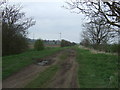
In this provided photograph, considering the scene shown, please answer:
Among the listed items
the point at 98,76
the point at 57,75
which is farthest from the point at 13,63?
the point at 98,76

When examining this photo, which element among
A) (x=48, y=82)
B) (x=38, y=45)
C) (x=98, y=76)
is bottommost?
(x=98, y=76)

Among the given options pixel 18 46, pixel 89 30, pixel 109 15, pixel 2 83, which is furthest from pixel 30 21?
pixel 2 83

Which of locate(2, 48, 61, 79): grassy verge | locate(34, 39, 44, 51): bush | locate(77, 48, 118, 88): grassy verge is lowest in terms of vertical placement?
locate(77, 48, 118, 88): grassy verge

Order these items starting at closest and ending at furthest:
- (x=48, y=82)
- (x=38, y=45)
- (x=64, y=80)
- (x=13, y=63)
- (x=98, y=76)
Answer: (x=48, y=82), (x=64, y=80), (x=98, y=76), (x=13, y=63), (x=38, y=45)

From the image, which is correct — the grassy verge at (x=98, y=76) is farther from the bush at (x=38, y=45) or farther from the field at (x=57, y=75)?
the bush at (x=38, y=45)

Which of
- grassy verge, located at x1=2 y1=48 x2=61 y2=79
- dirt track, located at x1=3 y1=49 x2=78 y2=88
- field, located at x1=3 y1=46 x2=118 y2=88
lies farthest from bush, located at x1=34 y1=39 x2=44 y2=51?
dirt track, located at x1=3 y1=49 x2=78 y2=88

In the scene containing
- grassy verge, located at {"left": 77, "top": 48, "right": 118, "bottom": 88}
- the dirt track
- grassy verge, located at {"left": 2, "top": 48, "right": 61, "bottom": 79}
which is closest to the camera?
the dirt track

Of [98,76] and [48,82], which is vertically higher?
[48,82]

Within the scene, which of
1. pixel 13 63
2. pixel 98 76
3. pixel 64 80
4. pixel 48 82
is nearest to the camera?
pixel 48 82

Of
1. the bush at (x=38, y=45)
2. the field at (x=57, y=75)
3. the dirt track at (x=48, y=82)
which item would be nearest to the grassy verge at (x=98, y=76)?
the field at (x=57, y=75)

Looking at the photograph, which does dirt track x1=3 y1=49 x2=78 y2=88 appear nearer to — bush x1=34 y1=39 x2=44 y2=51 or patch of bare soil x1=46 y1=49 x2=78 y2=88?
patch of bare soil x1=46 y1=49 x2=78 y2=88

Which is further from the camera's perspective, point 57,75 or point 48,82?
point 57,75

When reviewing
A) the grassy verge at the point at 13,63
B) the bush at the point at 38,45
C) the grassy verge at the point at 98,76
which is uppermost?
the bush at the point at 38,45

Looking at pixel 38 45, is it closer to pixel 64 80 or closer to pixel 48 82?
pixel 64 80
